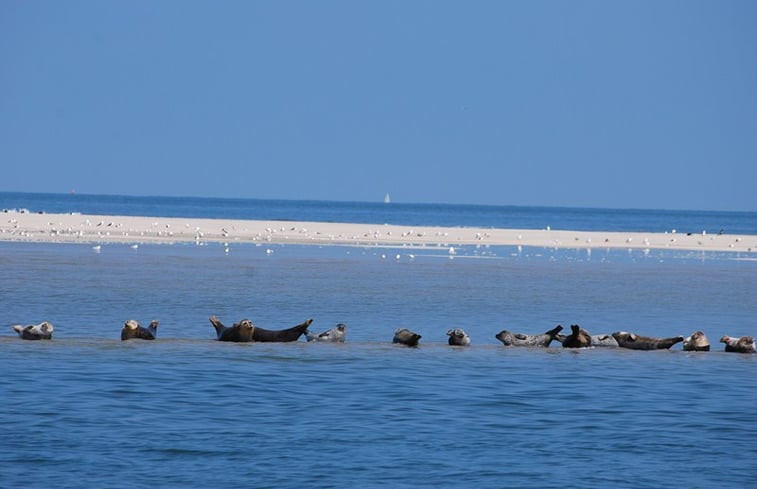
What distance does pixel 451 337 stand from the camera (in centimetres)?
2161

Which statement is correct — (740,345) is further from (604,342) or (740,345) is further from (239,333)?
(239,333)

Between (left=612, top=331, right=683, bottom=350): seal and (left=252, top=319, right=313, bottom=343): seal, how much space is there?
5614 millimetres

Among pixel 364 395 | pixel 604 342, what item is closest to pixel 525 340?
pixel 604 342

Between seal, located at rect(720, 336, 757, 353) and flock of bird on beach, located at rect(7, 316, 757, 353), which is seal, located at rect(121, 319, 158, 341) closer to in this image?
flock of bird on beach, located at rect(7, 316, 757, 353)

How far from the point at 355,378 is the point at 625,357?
18.2 ft

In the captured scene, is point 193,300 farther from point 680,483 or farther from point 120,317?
point 680,483

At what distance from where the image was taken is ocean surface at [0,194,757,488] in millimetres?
12352

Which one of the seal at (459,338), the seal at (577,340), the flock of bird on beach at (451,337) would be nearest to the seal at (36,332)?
the flock of bird on beach at (451,337)

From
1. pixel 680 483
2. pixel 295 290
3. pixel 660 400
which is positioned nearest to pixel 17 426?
pixel 680 483

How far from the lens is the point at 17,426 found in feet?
44.8

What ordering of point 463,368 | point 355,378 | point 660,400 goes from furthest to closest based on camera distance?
point 463,368 < point 355,378 < point 660,400

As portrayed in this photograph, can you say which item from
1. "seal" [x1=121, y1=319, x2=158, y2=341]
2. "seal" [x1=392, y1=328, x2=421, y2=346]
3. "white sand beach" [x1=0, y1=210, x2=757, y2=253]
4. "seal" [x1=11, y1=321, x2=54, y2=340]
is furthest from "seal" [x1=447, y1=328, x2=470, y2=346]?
"white sand beach" [x1=0, y1=210, x2=757, y2=253]

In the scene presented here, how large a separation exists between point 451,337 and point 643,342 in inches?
138

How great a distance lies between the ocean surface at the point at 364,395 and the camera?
1235cm
